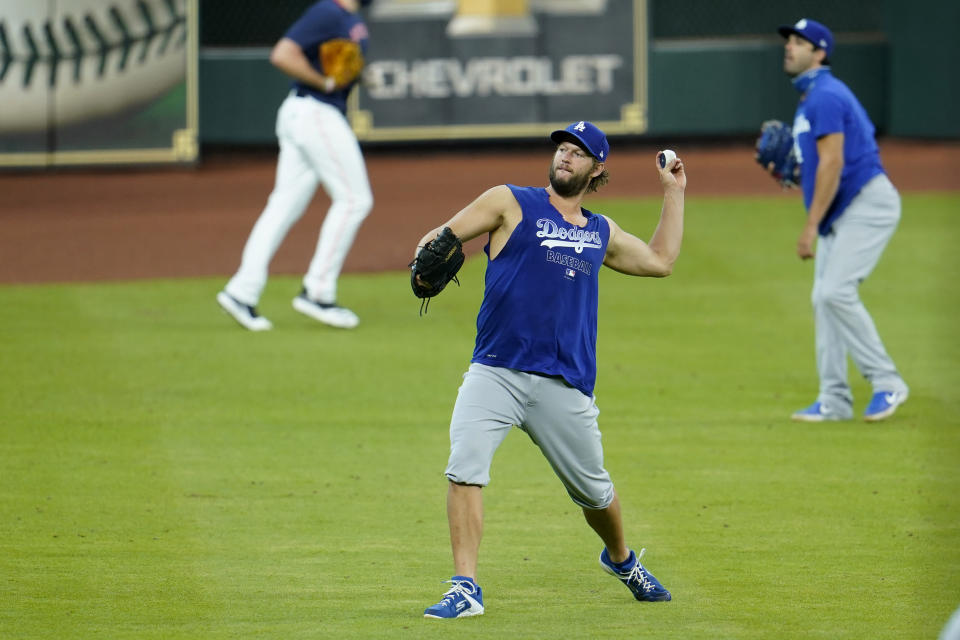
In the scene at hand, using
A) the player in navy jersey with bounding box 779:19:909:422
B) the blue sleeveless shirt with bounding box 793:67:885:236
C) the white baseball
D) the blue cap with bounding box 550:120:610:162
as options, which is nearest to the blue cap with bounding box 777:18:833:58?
the player in navy jersey with bounding box 779:19:909:422

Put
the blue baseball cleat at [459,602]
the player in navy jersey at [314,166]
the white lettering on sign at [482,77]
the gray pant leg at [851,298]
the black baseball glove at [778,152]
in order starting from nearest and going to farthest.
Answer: the blue baseball cleat at [459,602] < the gray pant leg at [851,298] < the black baseball glove at [778,152] < the player in navy jersey at [314,166] < the white lettering on sign at [482,77]

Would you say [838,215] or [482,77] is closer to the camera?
[838,215]

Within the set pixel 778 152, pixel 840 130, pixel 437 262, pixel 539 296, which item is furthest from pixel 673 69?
pixel 437 262

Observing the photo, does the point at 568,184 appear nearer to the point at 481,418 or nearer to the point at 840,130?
the point at 481,418

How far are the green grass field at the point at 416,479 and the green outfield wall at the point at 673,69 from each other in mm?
9490

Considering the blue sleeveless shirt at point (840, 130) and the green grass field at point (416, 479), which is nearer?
the green grass field at point (416, 479)

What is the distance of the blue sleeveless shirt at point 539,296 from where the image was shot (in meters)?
5.34

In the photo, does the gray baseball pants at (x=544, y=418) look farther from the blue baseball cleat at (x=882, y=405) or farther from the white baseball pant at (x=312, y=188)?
the white baseball pant at (x=312, y=188)

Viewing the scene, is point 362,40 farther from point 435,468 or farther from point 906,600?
point 906,600

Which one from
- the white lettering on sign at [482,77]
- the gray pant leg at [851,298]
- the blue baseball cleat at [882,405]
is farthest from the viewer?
the white lettering on sign at [482,77]

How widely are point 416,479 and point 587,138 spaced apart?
250cm

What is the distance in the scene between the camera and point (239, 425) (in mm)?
Answer: 8359

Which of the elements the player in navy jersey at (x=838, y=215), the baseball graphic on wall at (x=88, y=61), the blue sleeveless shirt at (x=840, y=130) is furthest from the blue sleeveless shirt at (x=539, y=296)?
the baseball graphic on wall at (x=88, y=61)

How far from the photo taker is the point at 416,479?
289 inches
